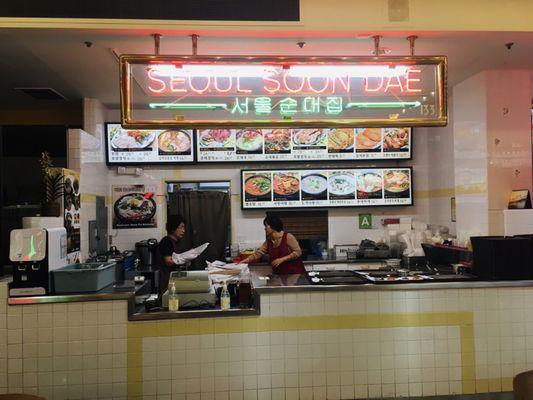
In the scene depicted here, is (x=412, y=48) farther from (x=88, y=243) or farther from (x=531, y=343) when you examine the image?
(x=88, y=243)

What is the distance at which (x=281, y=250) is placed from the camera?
4.77 meters

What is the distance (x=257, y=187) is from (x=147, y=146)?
1616 millimetres

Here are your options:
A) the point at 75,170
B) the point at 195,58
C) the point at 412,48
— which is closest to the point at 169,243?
the point at 75,170

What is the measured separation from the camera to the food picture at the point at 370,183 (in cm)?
622

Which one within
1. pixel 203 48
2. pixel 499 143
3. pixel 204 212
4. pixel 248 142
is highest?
pixel 203 48

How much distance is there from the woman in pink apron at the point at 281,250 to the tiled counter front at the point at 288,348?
1174mm

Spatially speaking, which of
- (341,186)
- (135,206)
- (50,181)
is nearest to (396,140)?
(341,186)

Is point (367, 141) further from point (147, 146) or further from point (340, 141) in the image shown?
point (147, 146)

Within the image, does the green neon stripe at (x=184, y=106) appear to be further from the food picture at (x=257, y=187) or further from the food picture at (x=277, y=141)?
the food picture at (x=257, y=187)

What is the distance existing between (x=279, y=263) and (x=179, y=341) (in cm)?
153

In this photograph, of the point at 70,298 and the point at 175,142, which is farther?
the point at 175,142

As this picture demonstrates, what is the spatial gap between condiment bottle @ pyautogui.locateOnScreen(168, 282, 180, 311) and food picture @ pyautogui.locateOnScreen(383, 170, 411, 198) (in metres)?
3.81

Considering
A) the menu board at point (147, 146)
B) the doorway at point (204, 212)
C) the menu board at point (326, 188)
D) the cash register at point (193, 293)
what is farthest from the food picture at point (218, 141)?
the cash register at point (193, 293)

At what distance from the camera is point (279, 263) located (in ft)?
15.0
